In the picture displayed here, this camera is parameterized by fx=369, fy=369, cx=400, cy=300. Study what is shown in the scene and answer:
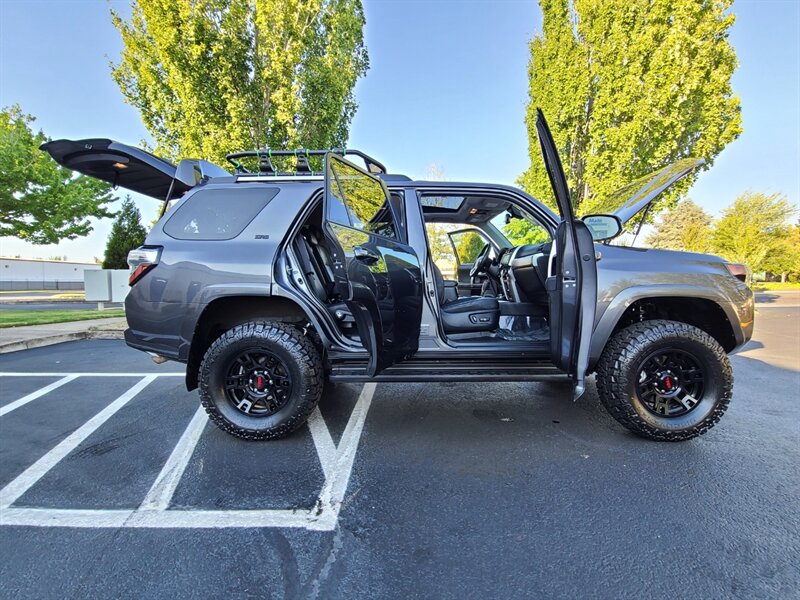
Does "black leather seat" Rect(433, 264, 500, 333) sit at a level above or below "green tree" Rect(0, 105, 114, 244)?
below

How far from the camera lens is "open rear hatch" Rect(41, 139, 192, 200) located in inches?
110

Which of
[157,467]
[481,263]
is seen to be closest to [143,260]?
[157,467]

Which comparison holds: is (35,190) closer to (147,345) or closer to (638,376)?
(147,345)

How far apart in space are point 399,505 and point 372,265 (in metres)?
1.34

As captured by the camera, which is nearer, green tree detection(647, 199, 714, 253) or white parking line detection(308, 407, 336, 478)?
white parking line detection(308, 407, 336, 478)

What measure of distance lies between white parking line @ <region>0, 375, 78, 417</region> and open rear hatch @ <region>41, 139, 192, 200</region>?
2191mm

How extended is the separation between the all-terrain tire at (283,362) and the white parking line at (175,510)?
30 centimetres

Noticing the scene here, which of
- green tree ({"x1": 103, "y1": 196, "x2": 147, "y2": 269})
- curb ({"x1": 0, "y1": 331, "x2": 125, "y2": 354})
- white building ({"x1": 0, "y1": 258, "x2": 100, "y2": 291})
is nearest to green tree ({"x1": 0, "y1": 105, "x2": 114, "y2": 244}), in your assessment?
green tree ({"x1": 103, "y1": 196, "x2": 147, "y2": 269})

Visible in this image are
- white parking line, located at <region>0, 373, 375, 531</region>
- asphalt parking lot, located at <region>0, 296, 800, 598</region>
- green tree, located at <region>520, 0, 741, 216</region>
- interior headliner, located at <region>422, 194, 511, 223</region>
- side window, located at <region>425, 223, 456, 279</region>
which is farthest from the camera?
green tree, located at <region>520, 0, 741, 216</region>

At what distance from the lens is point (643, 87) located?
920cm

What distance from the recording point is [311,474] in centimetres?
224

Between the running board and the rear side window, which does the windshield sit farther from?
the rear side window

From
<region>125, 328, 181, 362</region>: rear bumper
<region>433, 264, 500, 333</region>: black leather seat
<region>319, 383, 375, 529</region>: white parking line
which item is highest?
<region>433, 264, 500, 333</region>: black leather seat

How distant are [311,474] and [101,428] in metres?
1.93
